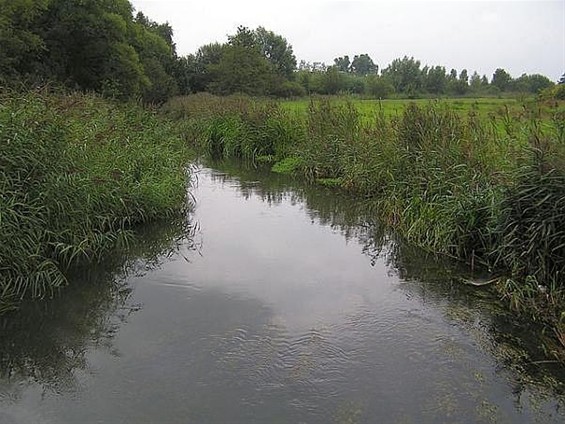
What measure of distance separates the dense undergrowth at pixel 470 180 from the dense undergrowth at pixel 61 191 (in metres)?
3.90

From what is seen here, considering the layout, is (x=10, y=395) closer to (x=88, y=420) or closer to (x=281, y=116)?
(x=88, y=420)

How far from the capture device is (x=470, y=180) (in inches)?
298

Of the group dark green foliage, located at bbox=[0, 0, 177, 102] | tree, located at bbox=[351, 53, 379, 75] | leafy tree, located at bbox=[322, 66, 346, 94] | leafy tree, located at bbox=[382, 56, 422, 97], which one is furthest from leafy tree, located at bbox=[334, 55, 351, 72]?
dark green foliage, located at bbox=[0, 0, 177, 102]

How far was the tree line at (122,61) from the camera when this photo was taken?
2191cm

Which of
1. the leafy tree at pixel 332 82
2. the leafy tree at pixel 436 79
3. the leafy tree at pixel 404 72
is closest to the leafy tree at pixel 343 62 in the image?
the leafy tree at pixel 404 72

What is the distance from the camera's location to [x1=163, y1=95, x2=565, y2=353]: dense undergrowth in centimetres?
567

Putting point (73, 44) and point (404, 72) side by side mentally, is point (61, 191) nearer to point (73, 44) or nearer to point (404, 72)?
point (73, 44)

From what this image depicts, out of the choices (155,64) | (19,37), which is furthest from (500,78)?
(19,37)

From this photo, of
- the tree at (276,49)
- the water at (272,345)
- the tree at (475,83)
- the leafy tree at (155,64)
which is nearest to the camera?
the water at (272,345)

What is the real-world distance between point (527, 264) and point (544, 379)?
1.66 metres

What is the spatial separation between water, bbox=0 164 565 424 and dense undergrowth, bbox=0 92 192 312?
13.3 inches

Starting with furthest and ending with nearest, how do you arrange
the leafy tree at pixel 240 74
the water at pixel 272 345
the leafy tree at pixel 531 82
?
the leafy tree at pixel 531 82 < the leafy tree at pixel 240 74 < the water at pixel 272 345

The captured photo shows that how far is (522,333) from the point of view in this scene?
5293 millimetres

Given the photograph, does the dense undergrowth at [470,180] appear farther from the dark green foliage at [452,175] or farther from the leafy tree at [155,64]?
the leafy tree at [155,64]
